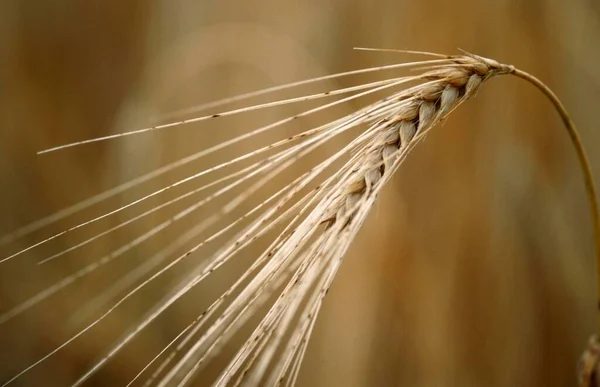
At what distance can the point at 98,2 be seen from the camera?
0.97 meters

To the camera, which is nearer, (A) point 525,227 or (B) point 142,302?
(A) point 525,227

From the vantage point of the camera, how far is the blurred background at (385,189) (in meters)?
0.90

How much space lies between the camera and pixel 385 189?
37.5 inches

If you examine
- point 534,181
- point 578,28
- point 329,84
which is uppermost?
point 578,28

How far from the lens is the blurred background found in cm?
90

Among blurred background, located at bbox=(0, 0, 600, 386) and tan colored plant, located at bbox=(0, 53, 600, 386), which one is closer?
tan colored plant, located at bbox=(0, 53, 600, 386)

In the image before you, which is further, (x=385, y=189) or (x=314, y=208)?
(x=385, y=189)

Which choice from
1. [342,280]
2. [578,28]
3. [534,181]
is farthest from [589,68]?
[342,280]

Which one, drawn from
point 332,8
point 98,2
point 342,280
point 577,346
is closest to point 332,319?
point 342,280

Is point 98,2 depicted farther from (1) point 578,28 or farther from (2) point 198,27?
(1) point 578,28

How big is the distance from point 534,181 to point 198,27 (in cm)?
72

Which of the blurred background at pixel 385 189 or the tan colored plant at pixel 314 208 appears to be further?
the blurred background at pixel 385 189

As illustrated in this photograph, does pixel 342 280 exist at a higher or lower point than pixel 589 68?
lower

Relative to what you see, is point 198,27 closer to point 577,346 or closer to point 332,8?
point 332,8
